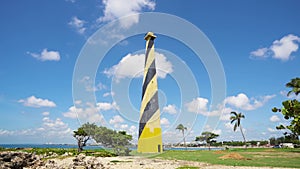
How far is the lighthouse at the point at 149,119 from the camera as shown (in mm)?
21750

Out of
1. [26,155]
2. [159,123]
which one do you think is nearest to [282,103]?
[159,123]

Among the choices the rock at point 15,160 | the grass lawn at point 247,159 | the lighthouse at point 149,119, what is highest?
the lighthouse at point 149,119

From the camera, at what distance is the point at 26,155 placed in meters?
12.2

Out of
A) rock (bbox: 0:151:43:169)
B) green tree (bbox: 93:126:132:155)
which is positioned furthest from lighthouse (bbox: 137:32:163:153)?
rock (bbox: 0:151:43:169)

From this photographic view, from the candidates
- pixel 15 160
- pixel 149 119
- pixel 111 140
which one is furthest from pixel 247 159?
pixel 15 160

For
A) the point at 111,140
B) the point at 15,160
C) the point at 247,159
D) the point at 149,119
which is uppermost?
the point at 149,119

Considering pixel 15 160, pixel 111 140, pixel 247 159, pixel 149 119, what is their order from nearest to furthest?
1. pixel 15 160
2. pixel 247 159
3. pixel 111 140
4. pixel 149 119

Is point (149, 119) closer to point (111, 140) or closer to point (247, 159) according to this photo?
point (111, 140)

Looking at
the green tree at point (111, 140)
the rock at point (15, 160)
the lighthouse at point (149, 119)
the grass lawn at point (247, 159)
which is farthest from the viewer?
the lighthouse at point (149, 119)

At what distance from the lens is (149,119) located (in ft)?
72.5

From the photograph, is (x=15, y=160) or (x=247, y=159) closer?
(x=15, y=160)

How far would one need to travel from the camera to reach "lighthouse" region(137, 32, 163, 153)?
71.4ft

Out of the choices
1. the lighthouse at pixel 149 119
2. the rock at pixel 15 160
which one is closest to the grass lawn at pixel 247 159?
the lighthouse at pixel 149 119

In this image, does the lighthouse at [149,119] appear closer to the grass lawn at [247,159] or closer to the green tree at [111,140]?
the grass lawn at [247,159]
